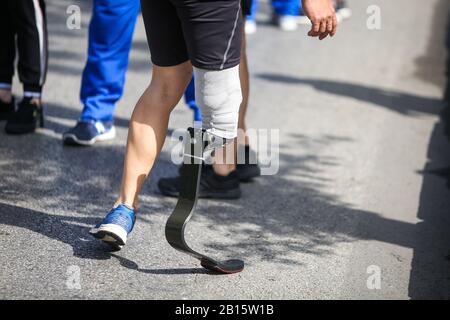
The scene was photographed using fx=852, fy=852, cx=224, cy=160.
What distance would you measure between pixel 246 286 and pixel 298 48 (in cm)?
569

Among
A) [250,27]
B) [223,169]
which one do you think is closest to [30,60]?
[223,169]

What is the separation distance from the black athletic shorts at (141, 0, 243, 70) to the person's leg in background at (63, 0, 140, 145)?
Answer: 65.9 inches

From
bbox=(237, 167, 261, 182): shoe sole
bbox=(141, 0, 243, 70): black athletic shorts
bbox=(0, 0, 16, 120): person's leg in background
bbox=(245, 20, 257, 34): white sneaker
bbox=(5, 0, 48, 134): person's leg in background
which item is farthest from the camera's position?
bbox=(245, 20, 257, 34): white sneaker

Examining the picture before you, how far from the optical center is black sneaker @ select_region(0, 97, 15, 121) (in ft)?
18.5

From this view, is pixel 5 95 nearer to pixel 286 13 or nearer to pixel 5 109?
pixel 5 109

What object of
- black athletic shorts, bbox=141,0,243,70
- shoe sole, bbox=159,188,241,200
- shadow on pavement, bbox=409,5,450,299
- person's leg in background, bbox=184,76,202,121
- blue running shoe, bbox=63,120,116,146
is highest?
black athletic shorts, bbox=141,0,243,70

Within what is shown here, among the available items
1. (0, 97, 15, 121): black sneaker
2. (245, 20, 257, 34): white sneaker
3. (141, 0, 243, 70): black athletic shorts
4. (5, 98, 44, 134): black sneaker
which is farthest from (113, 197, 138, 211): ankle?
(245, 20, 257, 34): white sneaker

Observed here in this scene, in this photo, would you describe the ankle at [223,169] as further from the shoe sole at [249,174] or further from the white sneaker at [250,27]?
the white sneaker at [250,27]

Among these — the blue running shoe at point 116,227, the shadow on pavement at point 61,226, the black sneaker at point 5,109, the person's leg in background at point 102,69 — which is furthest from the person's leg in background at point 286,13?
the blue running shoe at point 116,227

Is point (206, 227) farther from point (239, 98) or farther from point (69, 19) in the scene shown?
point (69, 19)

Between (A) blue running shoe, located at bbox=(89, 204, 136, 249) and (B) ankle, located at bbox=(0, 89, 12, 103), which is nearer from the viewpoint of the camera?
(A) blue running shoe, located at bbox=(89, 204, 136, 249)

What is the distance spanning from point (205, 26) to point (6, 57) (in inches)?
102

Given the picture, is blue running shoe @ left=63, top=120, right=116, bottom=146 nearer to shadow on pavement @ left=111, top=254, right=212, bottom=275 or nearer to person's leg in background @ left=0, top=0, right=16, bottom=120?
person's leg in background @ left=0, top=0, right=16, bottom=120

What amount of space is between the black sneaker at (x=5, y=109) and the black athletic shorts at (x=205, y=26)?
7.74 feet
